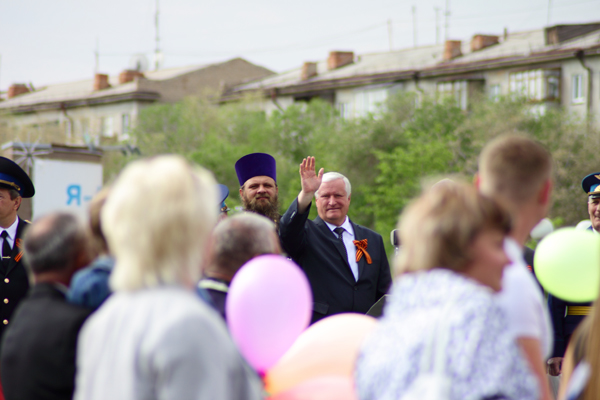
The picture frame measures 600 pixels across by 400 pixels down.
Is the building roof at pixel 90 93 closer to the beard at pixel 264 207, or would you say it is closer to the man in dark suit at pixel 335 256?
the beard at pixel 264 207

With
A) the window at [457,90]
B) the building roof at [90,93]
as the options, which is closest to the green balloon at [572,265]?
the window at [457,90]

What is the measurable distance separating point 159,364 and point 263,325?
2.71ft

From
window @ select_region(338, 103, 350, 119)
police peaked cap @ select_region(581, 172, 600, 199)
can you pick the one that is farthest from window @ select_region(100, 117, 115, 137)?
police peaked cap @ select_region(581, 172, 600, 199)

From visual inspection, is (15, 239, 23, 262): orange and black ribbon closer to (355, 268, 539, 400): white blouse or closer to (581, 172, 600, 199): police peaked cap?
(355, 268, 539, 400): white blouse

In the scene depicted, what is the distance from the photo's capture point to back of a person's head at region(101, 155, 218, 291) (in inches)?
71.9

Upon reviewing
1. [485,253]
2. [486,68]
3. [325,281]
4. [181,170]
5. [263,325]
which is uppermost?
[486,68]

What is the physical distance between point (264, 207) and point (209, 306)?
3.01 meters

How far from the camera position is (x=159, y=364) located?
66.2 inches

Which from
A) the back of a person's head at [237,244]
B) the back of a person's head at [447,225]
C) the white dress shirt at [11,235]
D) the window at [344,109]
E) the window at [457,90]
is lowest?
the white dress shirt at [11,235]

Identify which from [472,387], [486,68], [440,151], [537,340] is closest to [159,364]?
[472,387]

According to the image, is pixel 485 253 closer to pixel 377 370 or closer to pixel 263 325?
pixel 377 370

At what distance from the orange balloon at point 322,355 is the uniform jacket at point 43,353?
2.40 ft

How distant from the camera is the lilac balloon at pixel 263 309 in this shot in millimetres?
2467

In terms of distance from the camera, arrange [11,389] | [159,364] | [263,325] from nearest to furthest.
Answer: [159,364] → [11,389] → [263,325]
